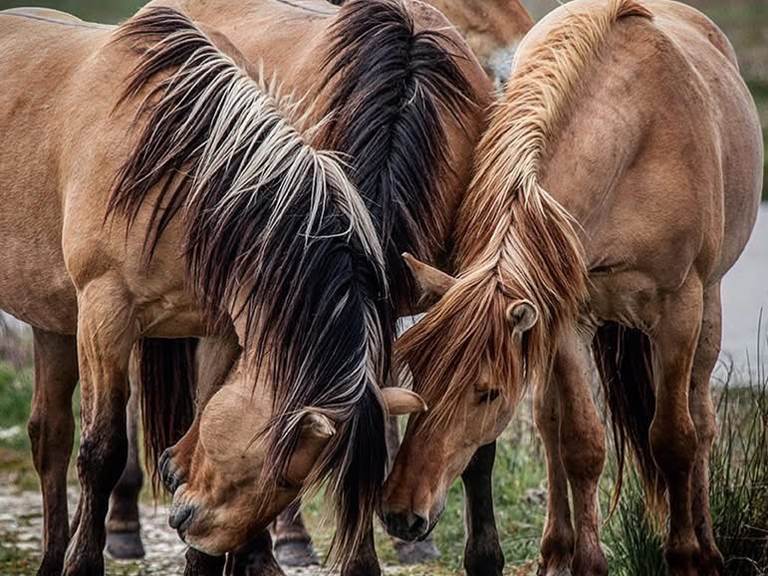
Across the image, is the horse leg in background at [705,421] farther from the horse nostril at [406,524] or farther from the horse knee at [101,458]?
the horse knee at [101,458]

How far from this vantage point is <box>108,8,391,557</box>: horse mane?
4121 mm

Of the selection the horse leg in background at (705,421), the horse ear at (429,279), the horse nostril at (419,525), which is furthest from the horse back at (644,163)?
the horse nostril at (419,525)

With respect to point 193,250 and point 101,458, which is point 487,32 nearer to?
point 193,250

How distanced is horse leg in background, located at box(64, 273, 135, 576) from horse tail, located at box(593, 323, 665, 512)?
6.15 feet

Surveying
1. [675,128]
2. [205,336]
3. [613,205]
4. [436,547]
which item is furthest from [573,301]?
[436,547]

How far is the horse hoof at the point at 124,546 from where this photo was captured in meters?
6.59

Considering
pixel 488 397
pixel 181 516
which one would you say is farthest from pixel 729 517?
pixel 181 516

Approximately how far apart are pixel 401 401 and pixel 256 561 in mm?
1592

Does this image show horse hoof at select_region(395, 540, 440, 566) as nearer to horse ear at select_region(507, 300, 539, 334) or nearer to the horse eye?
the horse eye

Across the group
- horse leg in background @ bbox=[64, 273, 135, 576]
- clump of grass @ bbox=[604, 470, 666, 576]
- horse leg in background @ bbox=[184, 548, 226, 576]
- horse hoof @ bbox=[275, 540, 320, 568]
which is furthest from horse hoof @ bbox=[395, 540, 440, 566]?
horse leg in background @ bbox=[64, 273, 135, 576]

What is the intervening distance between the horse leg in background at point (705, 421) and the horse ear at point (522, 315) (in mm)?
1358

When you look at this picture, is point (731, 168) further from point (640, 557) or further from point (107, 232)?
point (107, 232)

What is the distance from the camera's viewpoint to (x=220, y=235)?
175 inches

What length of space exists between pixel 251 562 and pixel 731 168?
2.22 meters
